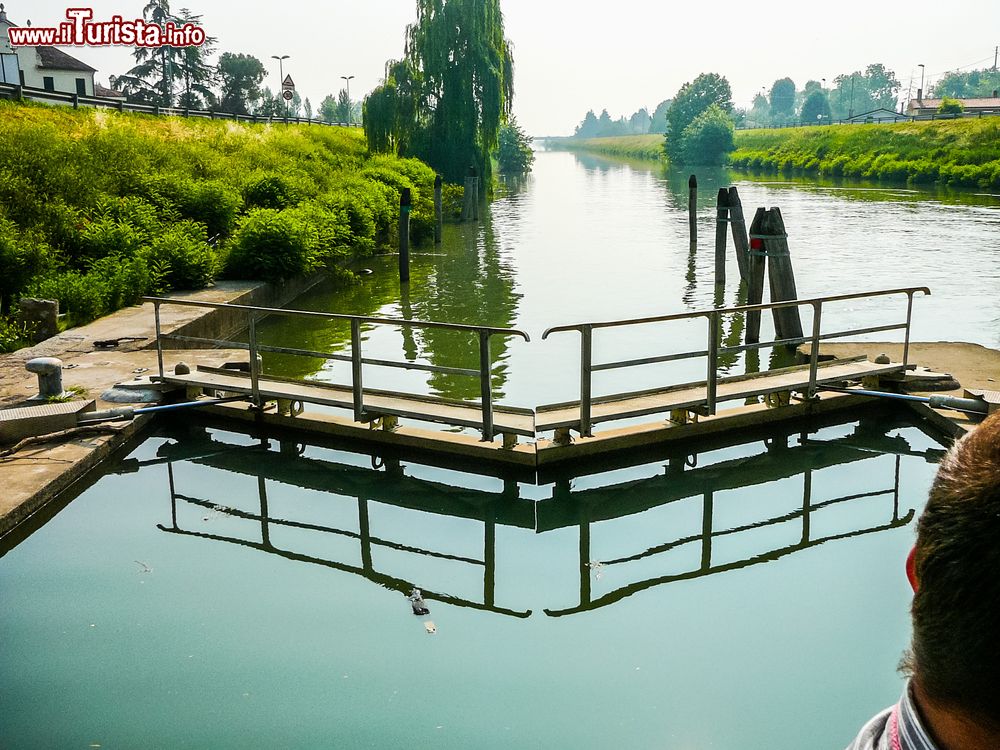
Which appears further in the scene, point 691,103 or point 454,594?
point 691,103

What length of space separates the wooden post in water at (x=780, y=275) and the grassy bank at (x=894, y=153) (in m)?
36.0

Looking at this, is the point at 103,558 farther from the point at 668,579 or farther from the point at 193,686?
the point at 668,579

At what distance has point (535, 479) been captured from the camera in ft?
27.7

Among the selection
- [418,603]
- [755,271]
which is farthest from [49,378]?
[755,271]

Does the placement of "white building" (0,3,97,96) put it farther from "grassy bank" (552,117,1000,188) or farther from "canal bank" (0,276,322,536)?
"canal bank" (0,276,322,536)

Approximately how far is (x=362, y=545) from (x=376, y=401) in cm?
177

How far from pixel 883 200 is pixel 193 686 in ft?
128

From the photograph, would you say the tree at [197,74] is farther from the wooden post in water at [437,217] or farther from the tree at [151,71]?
the wooden post in water at [437,217]

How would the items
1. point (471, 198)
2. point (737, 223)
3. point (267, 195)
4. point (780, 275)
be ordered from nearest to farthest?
point (780, 275), point (737, 223), point (267, 195), point (471, 198)

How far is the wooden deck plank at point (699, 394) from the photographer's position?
8.56 meters

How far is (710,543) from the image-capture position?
25.3ft

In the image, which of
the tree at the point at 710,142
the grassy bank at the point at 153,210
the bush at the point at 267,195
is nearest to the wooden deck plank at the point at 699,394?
the grassy bank at the point at 153,210

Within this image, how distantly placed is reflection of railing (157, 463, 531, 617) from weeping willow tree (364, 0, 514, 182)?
2689 cm

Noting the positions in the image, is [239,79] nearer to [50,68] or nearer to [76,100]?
[50,68]
